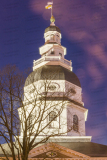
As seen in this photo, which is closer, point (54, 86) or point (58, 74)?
point (54, 86)

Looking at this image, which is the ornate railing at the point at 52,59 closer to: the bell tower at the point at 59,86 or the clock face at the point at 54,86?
the bell tower at the point at 59,86

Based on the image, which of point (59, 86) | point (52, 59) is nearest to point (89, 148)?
point (59, 86)

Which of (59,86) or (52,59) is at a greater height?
(52,59)

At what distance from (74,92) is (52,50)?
736cm

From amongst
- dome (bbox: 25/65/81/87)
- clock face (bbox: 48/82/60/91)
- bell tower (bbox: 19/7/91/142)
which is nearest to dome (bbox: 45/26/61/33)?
bell tower (bbox: 19/7/91/142)

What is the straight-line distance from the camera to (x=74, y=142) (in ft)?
103

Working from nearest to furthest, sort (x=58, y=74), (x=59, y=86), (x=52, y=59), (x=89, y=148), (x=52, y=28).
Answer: (x=89, y=148), (x=59, y=86), (x=58, y=74), (x=52, y=59), (x=52, y=28)

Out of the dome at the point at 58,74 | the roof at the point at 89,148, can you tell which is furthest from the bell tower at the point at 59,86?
the roof at the point at 89,148

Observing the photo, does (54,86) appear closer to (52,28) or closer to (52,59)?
(52,59)

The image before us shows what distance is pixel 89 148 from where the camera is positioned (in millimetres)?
29062

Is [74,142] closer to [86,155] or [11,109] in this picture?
[86,155]

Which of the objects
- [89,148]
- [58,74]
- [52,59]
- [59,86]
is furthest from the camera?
[52,59]

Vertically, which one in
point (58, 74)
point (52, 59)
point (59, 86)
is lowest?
point (59, 86)

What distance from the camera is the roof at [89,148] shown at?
1067 inches
